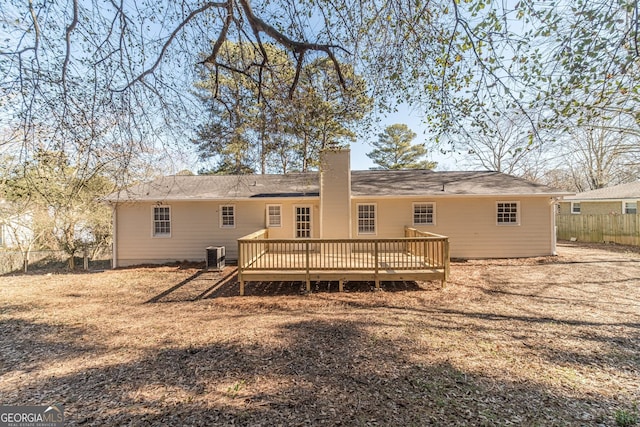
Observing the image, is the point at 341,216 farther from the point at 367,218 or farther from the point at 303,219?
the point at 303,219

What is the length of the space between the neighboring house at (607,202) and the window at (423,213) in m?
13.4

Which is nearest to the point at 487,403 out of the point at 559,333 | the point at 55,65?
the point at 559,333

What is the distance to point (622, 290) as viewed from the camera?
6980mm

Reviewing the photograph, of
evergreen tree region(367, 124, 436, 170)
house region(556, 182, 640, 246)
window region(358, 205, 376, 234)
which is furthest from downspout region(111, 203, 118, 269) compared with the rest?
house region(556, 182, 640, 246)

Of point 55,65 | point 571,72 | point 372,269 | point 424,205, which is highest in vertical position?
point 55,65

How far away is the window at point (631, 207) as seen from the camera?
15.6 m

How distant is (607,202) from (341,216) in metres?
17.9

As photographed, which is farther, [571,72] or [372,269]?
[372,269]

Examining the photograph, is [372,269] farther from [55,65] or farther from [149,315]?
[55,65]

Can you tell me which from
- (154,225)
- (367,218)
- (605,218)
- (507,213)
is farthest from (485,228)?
(154,225)

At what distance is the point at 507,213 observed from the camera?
36.7 ft

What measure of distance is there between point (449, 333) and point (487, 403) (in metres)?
1.84

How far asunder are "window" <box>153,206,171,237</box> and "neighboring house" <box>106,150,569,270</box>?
4 centimetres

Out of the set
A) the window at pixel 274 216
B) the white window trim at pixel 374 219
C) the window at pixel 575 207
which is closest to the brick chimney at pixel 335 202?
the white window trim at pixel 374 219
